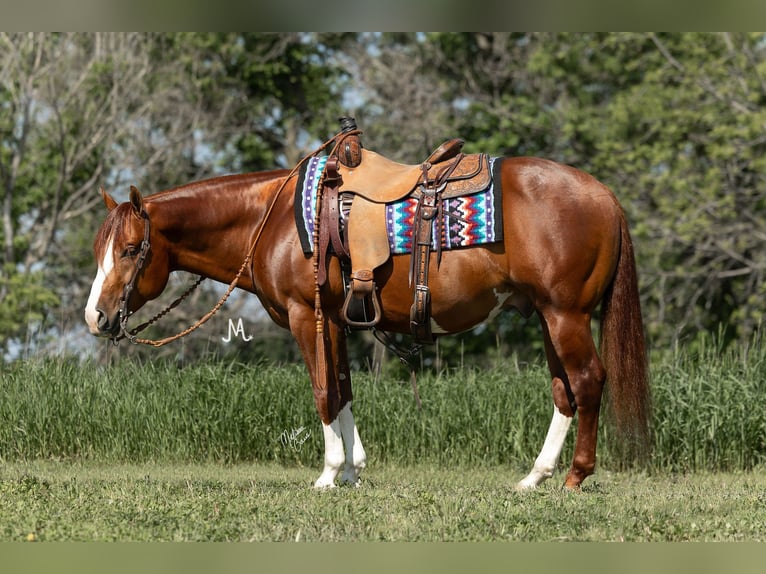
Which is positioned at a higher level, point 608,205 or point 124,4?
point 124,4

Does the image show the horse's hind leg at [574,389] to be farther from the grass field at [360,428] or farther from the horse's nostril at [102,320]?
the horse's nostril at [102,320]

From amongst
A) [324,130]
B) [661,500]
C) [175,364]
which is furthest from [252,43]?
[661,500]

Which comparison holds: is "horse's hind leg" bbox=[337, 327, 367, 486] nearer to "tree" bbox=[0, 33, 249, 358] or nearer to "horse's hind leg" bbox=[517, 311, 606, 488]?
"horse's hind leg" bbox=[517, 311, 606, 488]

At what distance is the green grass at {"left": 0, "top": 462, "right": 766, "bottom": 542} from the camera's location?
499 centimetres

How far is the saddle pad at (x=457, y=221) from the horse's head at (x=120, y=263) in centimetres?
102

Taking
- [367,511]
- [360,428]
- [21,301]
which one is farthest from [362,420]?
[21,301]

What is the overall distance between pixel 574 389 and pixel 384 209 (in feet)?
5.21

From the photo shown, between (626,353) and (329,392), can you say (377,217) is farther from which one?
(626,353)

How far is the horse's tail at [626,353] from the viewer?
6438 millimetres

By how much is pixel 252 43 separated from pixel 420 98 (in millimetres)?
3148

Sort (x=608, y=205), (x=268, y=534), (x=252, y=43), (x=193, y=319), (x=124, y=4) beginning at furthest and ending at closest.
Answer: (x=252, y=43), (x=193, y=319), (x=608, y=205), (x=124, y=4), (x=268, y=534)

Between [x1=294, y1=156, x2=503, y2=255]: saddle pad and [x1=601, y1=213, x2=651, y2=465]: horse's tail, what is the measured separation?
0.80 metres

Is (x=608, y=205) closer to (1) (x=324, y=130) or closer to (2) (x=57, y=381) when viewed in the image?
(2) (x=57, y=381)

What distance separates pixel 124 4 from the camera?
598cm
